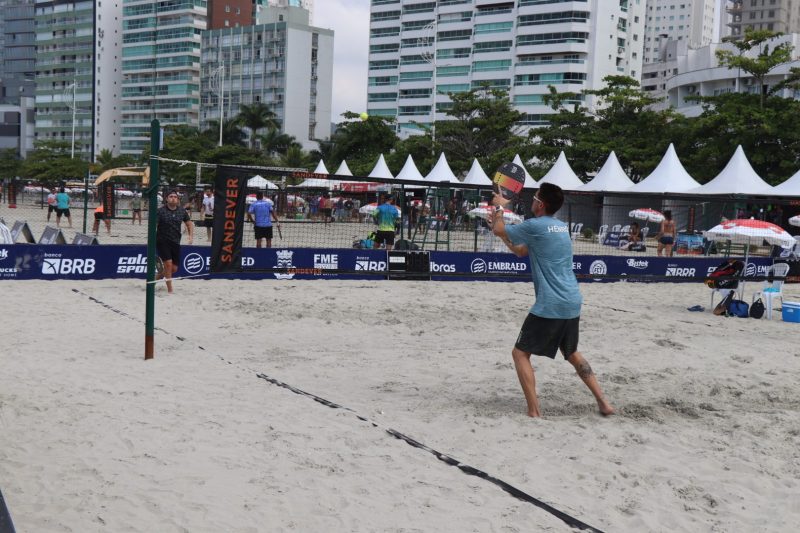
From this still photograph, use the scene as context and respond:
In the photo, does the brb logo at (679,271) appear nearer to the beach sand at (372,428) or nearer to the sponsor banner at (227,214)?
the beach sand at (372,428)

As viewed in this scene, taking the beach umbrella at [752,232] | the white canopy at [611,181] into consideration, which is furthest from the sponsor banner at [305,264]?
the white canopy at [611,181]

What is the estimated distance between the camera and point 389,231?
1817 centimetres

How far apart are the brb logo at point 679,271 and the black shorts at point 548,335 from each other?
1309cm

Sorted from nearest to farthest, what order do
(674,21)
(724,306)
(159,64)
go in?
(724,306) → (159,64) → (674,21)

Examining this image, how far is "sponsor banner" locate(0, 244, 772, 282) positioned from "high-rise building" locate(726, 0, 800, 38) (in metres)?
153

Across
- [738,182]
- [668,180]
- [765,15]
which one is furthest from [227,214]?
[765,15]

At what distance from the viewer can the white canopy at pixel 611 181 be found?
105 feet

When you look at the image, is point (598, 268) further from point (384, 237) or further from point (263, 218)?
point (263, 218)

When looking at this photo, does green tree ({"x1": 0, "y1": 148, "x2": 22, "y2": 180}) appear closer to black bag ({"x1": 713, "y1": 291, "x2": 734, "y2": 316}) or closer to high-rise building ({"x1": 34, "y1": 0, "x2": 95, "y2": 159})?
high-rise building ({"x1": 34, "y1": 0, "x2": 95, "y2": 159})

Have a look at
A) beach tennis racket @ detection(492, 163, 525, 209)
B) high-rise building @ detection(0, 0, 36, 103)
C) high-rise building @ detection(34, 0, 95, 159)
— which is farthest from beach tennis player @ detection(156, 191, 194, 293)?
high-rise building @ detection(0, 0, 36, 103)

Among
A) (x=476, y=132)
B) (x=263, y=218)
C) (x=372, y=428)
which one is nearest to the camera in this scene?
(x=372, y=428)

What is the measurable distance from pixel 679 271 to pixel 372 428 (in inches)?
556

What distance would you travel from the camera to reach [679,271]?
18.4m

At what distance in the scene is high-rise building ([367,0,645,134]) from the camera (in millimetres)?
90250
